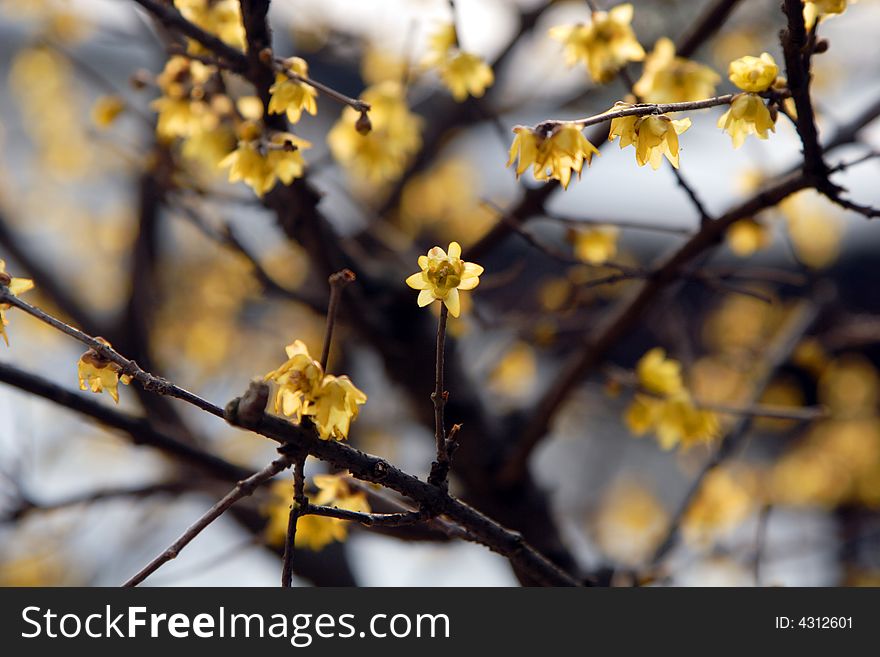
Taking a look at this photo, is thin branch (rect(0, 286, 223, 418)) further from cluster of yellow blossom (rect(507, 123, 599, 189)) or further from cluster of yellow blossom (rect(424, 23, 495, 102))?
cluster of yellow blossom (rect(424, 23, 495, 102))

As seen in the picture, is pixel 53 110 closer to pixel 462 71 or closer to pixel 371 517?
pixel 462 71

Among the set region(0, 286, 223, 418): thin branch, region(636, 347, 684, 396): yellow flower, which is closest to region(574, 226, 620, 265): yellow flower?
region(636, 347, 684, 396): yellow flower

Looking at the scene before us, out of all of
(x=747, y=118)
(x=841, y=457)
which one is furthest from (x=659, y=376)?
(x=841, y=457)

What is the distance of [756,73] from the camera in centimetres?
101

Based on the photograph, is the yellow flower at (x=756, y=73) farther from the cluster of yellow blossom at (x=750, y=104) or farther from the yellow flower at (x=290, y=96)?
the yellow flower at (x=290, y=96)

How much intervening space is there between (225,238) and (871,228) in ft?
12.0

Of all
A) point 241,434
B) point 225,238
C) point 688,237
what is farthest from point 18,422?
point 688,237

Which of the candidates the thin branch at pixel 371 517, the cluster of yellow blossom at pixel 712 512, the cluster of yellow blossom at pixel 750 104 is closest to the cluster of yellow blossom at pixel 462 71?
the cluster of yellow blossom at pixel 750 104

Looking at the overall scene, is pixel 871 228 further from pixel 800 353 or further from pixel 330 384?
pixel 330 384

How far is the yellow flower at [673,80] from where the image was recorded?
1408 millimetres

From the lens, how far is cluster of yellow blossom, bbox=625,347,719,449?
1.59m

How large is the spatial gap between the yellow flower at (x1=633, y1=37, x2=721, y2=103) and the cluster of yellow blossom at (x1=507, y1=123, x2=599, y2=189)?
21.0 inches

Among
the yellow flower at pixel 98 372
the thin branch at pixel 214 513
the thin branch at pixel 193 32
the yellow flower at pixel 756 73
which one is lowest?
the thin branch at pixel 214 513

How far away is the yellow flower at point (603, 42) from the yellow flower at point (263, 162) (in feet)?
1.72
